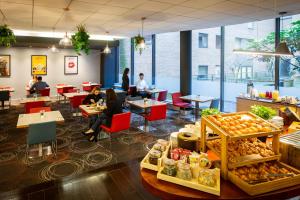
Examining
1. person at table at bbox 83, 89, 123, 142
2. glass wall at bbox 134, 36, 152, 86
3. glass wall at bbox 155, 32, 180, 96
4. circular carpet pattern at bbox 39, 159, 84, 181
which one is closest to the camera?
circular carpet pattern at bbox 39, 159, 84, 181

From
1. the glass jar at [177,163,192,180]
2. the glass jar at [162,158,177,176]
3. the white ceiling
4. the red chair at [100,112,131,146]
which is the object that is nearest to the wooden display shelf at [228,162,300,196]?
the glass jar at [177,163,192,180]

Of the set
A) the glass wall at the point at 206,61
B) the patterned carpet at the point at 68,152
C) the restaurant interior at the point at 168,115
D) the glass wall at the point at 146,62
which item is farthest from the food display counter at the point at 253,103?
the glass wall at the point at 146,62

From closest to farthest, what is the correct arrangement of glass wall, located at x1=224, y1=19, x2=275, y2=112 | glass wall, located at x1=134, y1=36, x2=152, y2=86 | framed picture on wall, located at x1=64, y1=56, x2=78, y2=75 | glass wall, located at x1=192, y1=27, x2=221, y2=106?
glass wall, located at x1=224, y1=19, x2=275, y2=112 → glass wall, located at x1=192, y1=27, x2=221, y2=106 → glass wall, located at x1=134, y1=36, x2=152, y2=86 → framed picture on wall, located at x1=64, y1=56, x2=78, y2=75

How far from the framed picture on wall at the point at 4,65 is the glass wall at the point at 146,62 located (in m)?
6.00

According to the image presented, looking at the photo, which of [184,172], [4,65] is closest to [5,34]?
[184,172]

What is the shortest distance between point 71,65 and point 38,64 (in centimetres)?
161

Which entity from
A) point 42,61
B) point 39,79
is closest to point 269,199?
point 39,79

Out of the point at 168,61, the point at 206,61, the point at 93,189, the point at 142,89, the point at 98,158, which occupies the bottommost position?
the point at 93,189

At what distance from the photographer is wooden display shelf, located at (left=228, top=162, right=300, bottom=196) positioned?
1551 mm

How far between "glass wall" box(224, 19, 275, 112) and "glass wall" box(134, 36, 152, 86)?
3866 mm

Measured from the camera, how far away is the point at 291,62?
19.4ft

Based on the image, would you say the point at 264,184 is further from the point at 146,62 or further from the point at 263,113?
the point at 146,62

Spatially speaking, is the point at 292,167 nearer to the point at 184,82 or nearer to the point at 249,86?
the point at 249,86

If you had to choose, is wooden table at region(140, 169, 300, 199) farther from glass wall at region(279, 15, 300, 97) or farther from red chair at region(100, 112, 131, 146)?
glass wall at region(279, 15, 300, 97)
